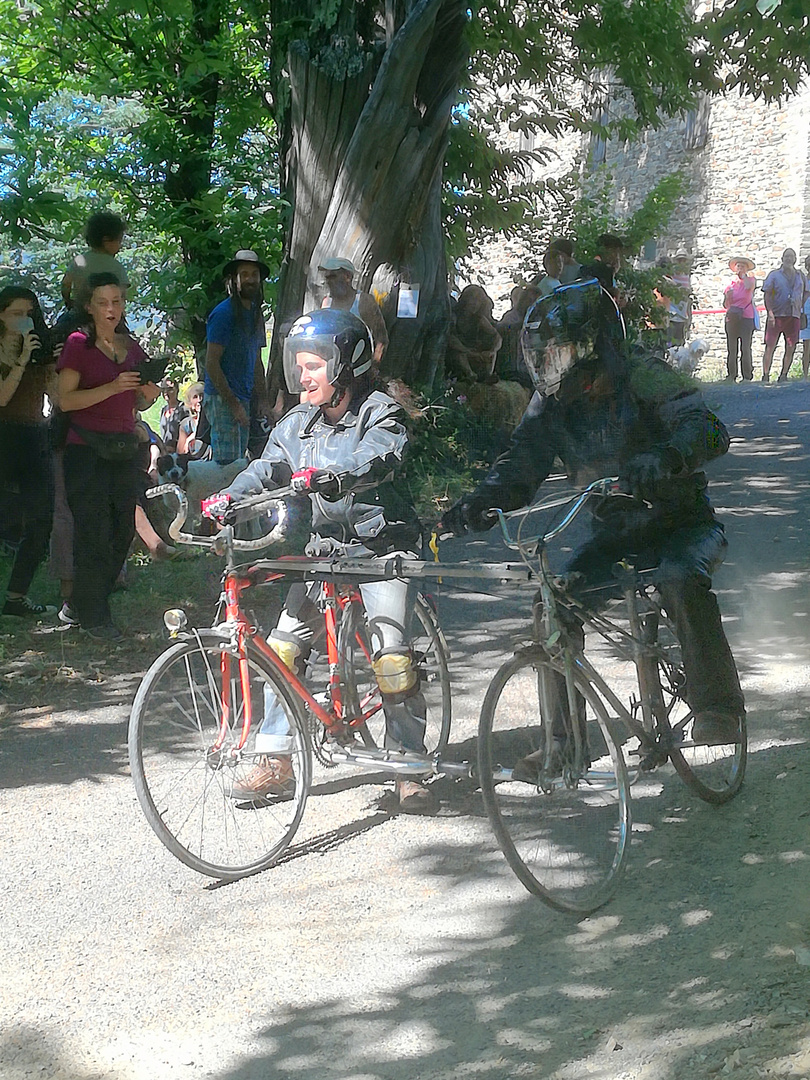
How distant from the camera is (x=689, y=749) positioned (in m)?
4.82

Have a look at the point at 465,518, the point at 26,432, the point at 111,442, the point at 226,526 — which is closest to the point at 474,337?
the point at 26,432

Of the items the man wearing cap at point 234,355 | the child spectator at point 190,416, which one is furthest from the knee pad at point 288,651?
the child spectator at point 190,416

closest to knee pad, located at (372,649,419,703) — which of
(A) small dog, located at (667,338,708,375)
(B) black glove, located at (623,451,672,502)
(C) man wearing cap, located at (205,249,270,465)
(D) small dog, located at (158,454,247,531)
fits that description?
(B) black glove, located at (623,451,672,502)

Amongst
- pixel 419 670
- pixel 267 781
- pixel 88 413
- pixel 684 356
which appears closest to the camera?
pixel 267 781

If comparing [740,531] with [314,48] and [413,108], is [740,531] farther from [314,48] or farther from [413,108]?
[314,48]

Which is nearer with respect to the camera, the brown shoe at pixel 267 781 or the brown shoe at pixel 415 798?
the brown shoe at pixel 267 781

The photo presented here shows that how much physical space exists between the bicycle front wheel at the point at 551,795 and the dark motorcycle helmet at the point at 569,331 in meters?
1.02

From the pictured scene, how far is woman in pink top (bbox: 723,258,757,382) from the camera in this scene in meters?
21.8

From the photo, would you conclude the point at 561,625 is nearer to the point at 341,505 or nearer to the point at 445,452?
the point at 341,505

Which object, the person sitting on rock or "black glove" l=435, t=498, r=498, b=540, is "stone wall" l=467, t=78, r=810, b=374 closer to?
Answer: the person sitting on rock

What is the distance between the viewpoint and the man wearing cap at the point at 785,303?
21.0 meters

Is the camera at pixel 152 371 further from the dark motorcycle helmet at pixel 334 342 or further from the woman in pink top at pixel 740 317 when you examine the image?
the woman in pink top at pixel 740 317

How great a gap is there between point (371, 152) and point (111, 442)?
3960 mm

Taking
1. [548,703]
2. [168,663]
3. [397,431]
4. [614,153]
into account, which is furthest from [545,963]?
[614,153]
